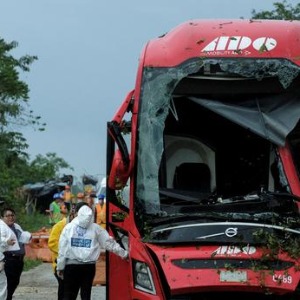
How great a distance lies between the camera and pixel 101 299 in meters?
16.2

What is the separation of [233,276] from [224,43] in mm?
2572

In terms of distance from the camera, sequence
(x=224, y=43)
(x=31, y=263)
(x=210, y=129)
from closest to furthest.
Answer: (x=224, y=43)
(x=210, y=129)
(x=31, y=263)

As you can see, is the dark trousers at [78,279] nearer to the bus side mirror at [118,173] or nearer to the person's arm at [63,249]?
the person's arm at [63,249]

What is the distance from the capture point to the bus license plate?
8523 millimetres

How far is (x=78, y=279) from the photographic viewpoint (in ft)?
40.1

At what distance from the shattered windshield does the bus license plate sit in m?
0.89

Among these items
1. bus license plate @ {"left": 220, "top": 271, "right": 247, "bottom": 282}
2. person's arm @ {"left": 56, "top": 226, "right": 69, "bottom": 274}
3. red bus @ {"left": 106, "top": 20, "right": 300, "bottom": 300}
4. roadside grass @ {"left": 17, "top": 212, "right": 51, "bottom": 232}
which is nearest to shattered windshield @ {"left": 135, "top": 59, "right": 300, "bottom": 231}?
red bus @ {"left": 106, "top": 20, "right": 300, "bottom": 300}

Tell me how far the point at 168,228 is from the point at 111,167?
3.56 ft

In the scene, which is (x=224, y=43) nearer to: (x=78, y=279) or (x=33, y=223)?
(x=78, y=279)

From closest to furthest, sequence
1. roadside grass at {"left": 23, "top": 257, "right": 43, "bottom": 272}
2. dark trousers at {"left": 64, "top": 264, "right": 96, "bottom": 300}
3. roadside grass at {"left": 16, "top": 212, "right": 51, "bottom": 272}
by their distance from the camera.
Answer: dark trousers at {"left": 64, "top": 264, "right": 96, "bottom": 300} < roadside grass at {"left": 23, "top": 257, "right": 43, "bottom": 272} < roadside grass at {"left": 16, "top": 212, "right": 51, "bottom": 272}

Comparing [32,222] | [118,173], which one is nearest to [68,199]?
[118,173]

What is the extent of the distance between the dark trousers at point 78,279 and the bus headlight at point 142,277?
293cm

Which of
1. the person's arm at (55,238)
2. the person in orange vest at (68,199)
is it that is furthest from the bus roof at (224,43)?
the person in orange vest at (68,199)

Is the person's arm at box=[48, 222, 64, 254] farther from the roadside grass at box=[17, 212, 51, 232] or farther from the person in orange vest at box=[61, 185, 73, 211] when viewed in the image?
the roadside grass at box=[17, 212, 51, 232]
